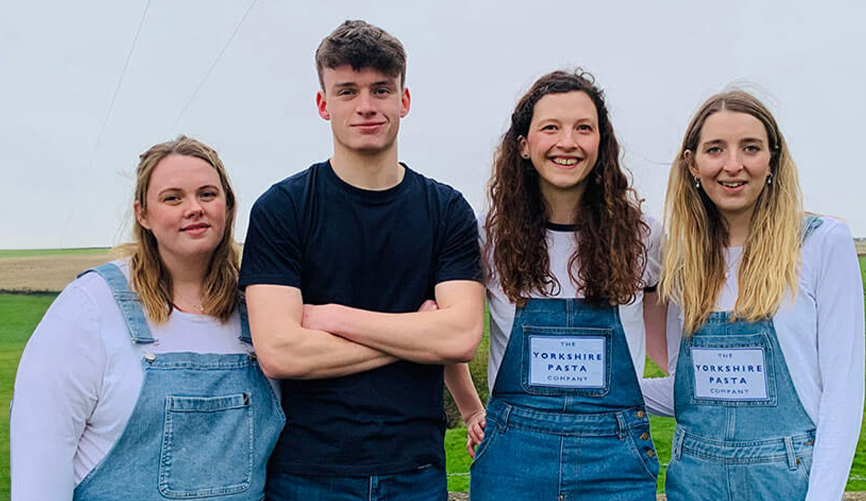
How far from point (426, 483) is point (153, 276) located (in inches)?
38.1

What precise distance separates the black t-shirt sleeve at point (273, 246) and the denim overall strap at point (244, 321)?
13cm

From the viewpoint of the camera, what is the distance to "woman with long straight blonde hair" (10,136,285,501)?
2123 millimetres

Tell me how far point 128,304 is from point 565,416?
4.24 ft

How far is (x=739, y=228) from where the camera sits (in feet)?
8.82

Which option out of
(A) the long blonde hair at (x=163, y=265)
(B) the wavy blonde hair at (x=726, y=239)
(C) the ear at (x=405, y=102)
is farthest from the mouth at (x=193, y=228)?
(B) the wavy blonde hair at (x=726, y=239)

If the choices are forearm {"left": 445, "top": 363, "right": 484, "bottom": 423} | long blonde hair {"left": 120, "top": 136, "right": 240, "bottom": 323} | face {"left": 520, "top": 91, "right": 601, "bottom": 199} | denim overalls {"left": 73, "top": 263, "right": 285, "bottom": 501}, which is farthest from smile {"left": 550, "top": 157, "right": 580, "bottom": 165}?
denim overalls {"left": 73, "top": 263, "right": 285, "bottom": 501}

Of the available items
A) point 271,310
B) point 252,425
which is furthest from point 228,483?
point 271,310

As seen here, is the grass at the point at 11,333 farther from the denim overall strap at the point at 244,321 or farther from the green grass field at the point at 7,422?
the denim overall strap at the point at 244,321

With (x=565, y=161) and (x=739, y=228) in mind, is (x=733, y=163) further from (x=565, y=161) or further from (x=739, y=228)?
(x=565, y=161)

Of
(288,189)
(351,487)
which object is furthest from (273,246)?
(351,487)

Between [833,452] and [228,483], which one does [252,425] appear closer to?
[228,483]

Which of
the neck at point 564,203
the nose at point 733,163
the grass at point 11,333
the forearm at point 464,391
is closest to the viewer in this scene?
the nose at point 733,163

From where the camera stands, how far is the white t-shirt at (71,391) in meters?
2.11

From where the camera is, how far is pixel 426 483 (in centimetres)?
240
